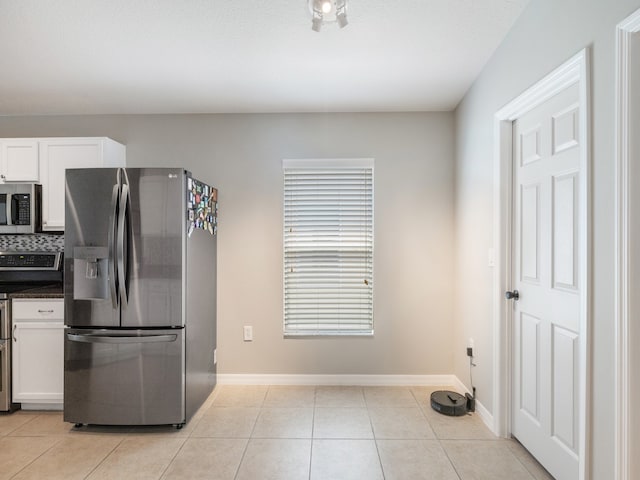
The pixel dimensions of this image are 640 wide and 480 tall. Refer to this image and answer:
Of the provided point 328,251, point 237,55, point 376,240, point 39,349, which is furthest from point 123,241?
point 376,240

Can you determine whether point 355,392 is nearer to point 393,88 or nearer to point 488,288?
point 488,288

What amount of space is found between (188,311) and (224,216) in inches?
40.5

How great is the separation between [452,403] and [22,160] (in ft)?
13.2

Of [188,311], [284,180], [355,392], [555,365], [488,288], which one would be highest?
[284,180]

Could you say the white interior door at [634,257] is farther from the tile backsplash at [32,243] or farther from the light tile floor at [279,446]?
the tile backsplash at [32,243]

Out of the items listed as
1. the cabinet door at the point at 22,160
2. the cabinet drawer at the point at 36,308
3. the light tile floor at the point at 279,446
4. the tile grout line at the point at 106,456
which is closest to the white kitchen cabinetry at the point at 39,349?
the cabinet drawer at the point at 36,308

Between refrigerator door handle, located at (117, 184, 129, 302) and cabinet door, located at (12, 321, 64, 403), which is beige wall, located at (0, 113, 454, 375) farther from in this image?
cabinet door, located at (12, 321, 64, 403)

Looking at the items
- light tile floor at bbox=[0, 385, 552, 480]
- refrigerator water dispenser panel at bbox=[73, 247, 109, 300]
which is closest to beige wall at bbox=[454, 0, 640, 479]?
light tile floor at bbox=[0, 385, 552, 480]

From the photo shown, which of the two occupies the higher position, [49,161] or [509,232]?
[49,161]

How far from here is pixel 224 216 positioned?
329 centimetres

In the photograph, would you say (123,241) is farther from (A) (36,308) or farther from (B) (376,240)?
(B) (376,240)

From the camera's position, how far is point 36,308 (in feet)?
8.98

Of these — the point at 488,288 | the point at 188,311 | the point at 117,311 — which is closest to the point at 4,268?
the point at 117,311

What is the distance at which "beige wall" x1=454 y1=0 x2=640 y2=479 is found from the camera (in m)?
1.42
